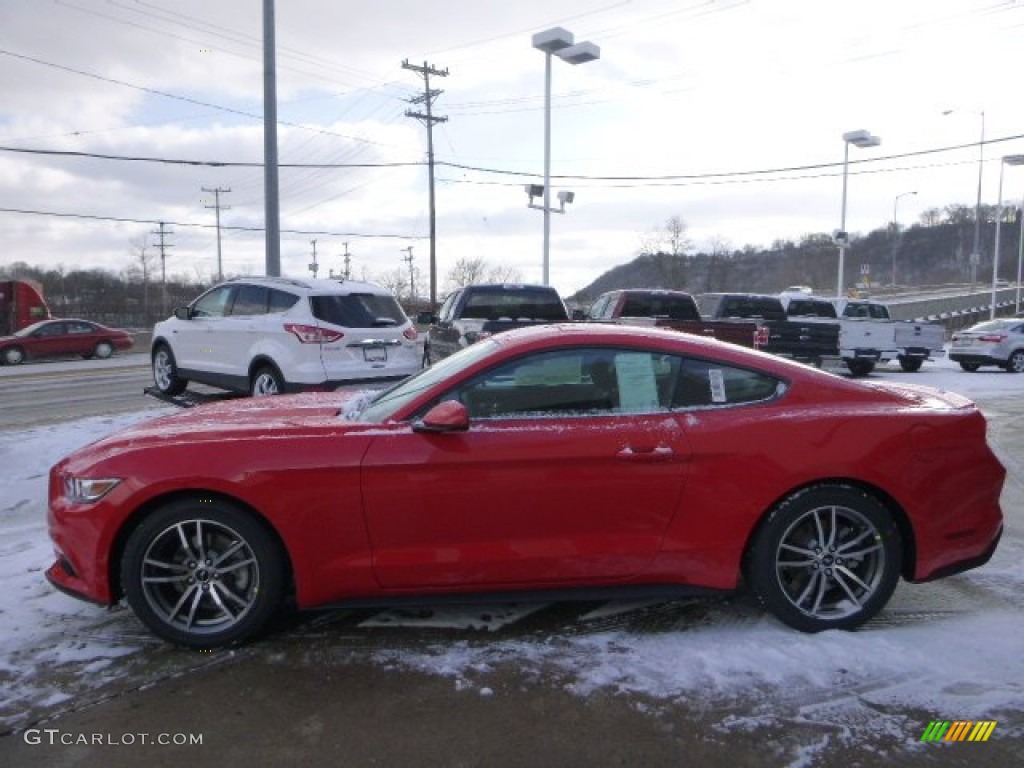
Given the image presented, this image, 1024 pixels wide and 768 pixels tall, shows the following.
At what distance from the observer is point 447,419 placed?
3506mm

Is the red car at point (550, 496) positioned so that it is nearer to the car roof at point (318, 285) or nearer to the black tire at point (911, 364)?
the car roof at point (318, 285)

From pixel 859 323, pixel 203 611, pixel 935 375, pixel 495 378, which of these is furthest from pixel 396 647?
pixel 935 375

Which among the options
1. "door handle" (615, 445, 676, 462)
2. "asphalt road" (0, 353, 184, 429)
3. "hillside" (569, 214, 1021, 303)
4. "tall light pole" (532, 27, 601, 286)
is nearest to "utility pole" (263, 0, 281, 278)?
"asphalt road" (0, 353, 184, 429)

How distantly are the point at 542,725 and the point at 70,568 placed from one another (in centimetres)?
232

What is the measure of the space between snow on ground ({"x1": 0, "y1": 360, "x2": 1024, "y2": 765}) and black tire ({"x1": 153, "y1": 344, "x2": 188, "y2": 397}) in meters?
7.21

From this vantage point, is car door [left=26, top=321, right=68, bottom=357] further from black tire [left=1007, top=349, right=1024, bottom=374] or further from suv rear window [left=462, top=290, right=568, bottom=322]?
black tire [left=1007, top=349, right=1024, bottom=374]

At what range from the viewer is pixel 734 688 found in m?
3.29

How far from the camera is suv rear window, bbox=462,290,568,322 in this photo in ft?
38.5

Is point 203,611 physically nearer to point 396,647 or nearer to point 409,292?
point 396,647

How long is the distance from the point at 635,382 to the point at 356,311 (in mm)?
6491

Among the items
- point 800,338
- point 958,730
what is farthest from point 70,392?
point 958,730

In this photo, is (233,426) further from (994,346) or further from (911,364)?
(994,346)

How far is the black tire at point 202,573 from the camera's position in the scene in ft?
11.7

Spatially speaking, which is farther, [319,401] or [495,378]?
[319,401]
